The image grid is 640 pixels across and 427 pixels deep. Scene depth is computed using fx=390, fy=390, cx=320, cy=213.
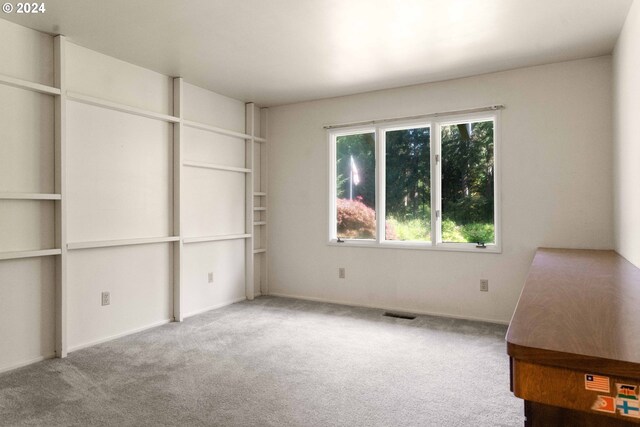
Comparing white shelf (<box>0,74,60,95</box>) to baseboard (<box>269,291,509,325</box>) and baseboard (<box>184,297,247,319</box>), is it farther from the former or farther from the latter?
baseboard (<box>269,291,509,325</box>)

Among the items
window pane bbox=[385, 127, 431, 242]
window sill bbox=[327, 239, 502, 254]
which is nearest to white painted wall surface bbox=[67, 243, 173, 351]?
window sill bbox=[327, 239, 502, 254]

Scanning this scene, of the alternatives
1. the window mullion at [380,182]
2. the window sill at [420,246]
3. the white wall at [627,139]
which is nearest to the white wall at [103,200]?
the window sill at [420,246]

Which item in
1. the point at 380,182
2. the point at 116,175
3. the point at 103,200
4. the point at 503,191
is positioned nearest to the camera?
the point at 103,200

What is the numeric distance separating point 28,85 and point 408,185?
3732 mm

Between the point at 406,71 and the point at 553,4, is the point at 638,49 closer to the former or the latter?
the point at 553,4

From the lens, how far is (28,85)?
9.78 feet

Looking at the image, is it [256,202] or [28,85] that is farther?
[256,202]

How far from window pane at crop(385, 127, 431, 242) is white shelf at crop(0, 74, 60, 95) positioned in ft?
11.2

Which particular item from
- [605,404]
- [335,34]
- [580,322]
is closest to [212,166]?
[335,34]

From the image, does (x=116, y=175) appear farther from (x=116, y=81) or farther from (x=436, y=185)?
(x=436, y=185)

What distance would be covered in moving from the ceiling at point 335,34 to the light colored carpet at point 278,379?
102 inches

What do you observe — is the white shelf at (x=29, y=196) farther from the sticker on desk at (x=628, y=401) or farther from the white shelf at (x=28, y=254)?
the sticker on desk at (x=628, y=401)

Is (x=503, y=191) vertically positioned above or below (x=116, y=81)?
below

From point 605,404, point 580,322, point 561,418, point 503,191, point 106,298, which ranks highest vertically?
point 503,191
